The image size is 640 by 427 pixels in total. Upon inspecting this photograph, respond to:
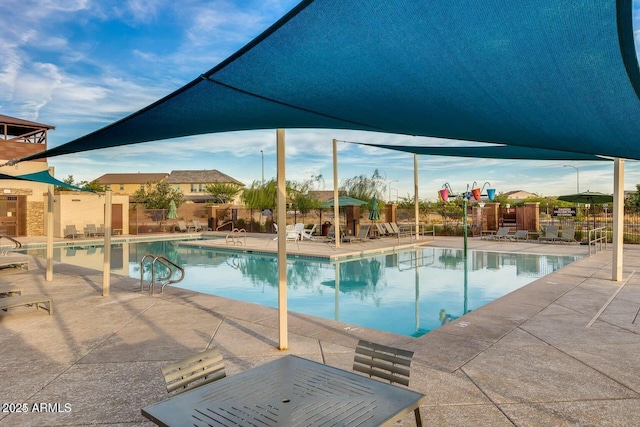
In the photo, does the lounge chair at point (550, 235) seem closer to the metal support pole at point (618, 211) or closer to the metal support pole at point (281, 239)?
the metal support pole at point (618, 211)

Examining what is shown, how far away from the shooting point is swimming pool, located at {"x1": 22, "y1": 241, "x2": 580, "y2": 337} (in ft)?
23.4

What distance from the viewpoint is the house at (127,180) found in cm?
6316

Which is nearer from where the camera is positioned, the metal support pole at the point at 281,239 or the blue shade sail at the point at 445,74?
the blue shade sail at the point at 445,74

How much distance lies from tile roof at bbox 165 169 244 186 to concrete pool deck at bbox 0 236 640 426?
5547 centimetres

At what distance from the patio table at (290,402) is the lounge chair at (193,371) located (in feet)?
0.66

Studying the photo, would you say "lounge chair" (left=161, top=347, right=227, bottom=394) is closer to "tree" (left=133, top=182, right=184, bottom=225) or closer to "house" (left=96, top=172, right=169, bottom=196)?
"tree" (left=133, top=182, right=184, bottom=225)

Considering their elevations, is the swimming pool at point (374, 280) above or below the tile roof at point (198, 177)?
below

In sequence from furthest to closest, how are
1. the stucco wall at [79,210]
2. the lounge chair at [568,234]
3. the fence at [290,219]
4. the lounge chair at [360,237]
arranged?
the fence at [290,219] < the stucco wall at [79,210] < the lounge chair at [360,237] < the lounge chair at [568,234]

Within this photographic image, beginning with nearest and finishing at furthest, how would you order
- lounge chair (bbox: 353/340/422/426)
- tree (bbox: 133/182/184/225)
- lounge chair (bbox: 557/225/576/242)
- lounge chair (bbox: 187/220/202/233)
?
lounge chair (bbox: 353/340/422/426) → lounge chair (bbox: 557/225/576/242) → lounge chair (bbox: 187/220/202/233) → tree (bbox: 133/182/184/225)

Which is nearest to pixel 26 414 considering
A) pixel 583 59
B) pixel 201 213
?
pixel 583 59

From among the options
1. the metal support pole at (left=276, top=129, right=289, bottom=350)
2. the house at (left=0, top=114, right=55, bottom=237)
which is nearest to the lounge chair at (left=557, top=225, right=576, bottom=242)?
the metal support pole at (left=276, top=129, right=289, bottom=350)

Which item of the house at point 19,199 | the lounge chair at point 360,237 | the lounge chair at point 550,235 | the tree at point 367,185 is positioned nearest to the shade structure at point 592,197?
the lounge chair at point 550,235

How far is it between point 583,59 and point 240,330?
13.8ft

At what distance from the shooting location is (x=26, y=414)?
2.84 m
